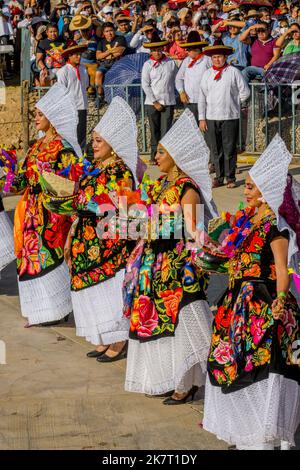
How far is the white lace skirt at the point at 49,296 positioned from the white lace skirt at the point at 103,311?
0.80 meters

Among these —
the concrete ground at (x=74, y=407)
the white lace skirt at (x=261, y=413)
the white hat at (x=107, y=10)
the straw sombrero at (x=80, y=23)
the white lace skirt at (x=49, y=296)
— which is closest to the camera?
the white lace skirt at (x=261, y=413)

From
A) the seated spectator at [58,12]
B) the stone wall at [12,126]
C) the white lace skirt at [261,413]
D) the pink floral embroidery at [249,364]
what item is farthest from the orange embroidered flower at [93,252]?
the seated spectator at [58,12]

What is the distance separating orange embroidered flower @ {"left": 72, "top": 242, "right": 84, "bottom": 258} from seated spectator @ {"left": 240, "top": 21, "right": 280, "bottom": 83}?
8404mm

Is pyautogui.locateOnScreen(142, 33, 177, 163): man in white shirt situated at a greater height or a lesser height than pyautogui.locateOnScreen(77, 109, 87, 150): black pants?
greater

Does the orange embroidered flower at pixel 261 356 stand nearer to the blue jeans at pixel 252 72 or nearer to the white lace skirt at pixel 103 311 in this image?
the white lace skirt at pixel 103 311

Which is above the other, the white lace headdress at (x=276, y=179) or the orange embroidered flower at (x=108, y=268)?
the white lace headdress at (x=276, y=179)

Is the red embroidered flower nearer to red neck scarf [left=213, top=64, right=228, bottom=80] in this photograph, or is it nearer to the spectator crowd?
the spectator crowd

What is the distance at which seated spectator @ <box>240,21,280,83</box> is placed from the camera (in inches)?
642

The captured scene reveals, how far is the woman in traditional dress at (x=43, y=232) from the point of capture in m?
9.09

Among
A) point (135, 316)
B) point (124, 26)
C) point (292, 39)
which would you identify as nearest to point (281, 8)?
point (292, 39)

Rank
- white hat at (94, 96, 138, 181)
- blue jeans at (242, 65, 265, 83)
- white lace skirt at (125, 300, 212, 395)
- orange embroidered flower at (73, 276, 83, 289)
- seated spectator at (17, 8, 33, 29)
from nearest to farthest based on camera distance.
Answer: white lace skirt at (125, 300, 212, 395) < white hat at (94, 96, 138, 181) < orange embroidered flower at (73, 276, 83, 289) < blue jeans at (242, 65, 265, 83) < seated spectator at (17, 8, 33, 29)

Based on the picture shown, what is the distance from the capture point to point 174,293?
23.5ft

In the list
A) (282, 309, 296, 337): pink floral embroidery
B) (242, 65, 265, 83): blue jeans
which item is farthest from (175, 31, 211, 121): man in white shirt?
(282, 309, 296, 337): pink floral embroidery
